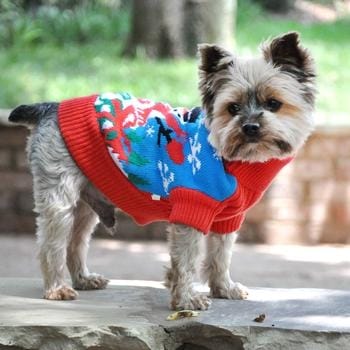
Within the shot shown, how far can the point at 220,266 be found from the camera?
5852 mm

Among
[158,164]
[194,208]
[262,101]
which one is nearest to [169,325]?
[194,208]

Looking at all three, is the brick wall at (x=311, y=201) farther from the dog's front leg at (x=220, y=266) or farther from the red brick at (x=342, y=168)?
the dog's front leg at (x=220, y=266)

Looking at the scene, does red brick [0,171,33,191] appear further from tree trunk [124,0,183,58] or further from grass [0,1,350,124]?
tree trunk [124,0,183,58]

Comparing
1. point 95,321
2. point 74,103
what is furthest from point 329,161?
point 95,321

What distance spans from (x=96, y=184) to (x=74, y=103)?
1.61 feet

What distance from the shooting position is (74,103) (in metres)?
5.85

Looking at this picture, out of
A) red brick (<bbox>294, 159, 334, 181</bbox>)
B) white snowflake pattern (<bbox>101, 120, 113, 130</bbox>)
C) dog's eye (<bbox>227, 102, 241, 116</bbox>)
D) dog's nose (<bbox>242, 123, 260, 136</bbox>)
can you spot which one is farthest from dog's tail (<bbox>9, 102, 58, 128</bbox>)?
red brick (<bbox>294, 159, 334, 181</bbox>)

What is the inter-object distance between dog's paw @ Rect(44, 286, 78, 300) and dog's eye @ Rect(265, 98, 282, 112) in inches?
61.5

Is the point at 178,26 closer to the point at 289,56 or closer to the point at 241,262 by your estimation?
the point at 241,262

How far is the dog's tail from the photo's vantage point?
19.3 feet

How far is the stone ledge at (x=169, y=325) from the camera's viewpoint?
16.4 ft

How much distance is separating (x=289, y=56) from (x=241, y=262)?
454 centimetres

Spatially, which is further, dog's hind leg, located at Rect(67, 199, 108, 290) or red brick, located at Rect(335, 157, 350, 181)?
red brick, located at Rect(335, 157, 350, 181)

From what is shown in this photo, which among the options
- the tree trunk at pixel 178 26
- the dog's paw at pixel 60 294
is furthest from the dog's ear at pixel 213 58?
the tree trunk at pixel 178 26
